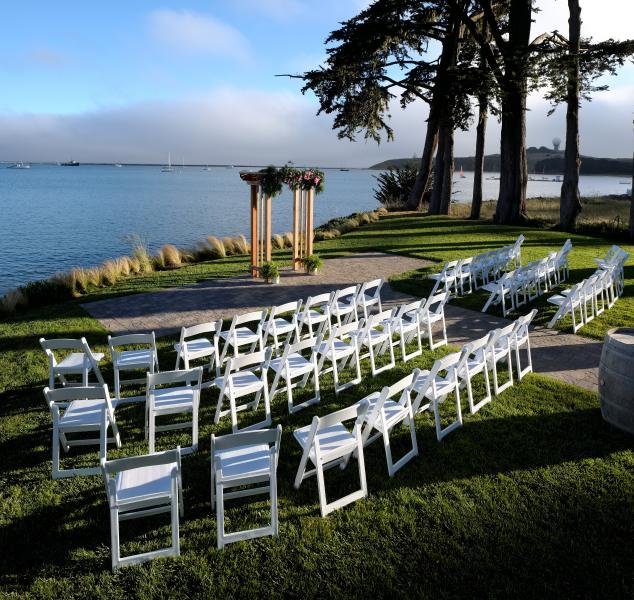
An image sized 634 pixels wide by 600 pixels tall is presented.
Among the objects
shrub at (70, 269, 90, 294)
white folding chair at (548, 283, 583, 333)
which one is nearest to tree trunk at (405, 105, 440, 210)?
shrub at (70, 269, 90, 294)

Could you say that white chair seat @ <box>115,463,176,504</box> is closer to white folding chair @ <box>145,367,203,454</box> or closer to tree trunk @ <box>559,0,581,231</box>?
white folding chair @ <box>145,367,203,454</box>

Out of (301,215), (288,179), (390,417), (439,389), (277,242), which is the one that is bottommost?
(390,417)

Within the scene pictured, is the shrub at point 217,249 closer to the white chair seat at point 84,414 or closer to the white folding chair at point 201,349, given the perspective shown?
the white folding chair at point 201,349

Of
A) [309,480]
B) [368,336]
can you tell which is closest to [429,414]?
[368,336]

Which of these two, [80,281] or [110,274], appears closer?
[80,281]

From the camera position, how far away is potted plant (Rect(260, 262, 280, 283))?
41.7 ft

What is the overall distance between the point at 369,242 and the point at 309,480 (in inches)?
650

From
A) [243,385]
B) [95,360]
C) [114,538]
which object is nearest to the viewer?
[114,538]

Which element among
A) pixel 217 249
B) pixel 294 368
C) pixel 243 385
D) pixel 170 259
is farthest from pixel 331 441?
pixel 217 249

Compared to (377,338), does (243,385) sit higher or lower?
lower

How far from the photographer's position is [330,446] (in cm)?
434

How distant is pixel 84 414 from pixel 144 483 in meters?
1.49

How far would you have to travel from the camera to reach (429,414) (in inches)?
230

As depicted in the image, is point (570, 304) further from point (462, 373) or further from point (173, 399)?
point (173, 399)
